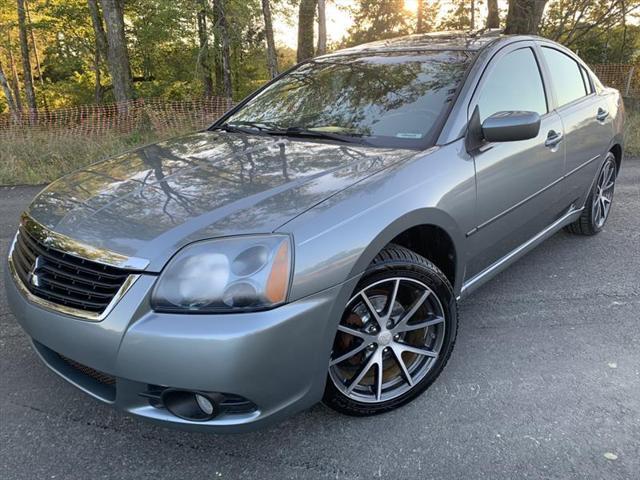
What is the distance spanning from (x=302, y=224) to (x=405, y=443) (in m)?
1.03

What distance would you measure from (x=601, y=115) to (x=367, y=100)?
2.12 m

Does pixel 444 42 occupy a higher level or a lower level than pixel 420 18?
lower

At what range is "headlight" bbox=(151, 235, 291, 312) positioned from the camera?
1.75 meters

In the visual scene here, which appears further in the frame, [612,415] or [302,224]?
[612,415]

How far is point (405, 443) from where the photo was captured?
2.13 metres

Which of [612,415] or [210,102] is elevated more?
[210,102]

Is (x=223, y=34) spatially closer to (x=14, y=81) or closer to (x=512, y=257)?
(x=512, y=257)

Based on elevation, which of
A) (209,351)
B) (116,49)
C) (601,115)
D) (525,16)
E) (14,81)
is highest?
(14,81)

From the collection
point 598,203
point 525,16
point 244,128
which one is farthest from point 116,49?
point 598,203

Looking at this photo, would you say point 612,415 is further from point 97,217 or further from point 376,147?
point 97,217

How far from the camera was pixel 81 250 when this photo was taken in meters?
1.91

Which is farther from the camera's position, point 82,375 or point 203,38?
point 203,38

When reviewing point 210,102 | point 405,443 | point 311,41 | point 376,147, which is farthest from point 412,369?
point 311,41

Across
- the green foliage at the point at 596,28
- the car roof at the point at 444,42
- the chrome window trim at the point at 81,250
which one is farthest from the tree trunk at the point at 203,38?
the chrome window trim at the point at 81,250
